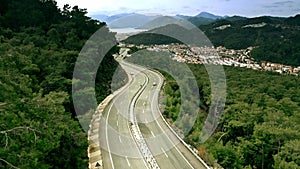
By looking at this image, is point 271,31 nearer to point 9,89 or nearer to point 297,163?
point 297,163

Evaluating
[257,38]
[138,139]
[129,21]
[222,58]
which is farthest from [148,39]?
[138,139]

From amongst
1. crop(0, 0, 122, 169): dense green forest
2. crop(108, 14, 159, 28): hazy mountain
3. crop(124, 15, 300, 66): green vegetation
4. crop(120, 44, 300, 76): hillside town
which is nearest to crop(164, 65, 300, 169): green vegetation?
crop(0, 0, 122, 169): dense green forest

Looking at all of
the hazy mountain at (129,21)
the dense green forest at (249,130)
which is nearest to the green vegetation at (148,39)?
the hazy mountain at (129,21)

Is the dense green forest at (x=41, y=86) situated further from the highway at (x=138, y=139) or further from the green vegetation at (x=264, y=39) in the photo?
the green vegetation at (x=264, y=39)

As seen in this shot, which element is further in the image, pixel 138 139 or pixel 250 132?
pixel 250 132

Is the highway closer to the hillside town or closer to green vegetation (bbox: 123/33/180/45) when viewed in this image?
the hillside town

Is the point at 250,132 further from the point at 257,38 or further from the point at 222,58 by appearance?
the point at 257,38

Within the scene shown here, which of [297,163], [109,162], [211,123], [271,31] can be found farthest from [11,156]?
[271,31]

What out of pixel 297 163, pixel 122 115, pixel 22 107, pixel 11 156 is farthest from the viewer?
pixel 122 115
